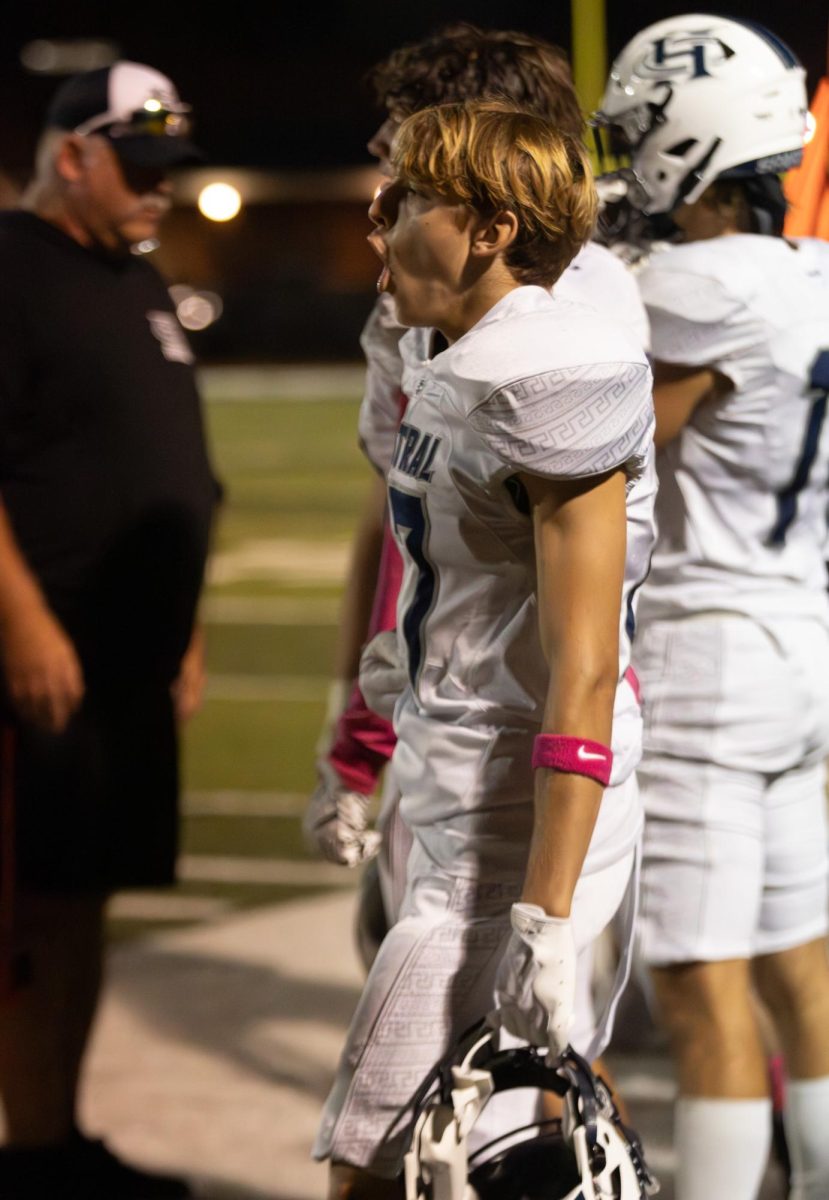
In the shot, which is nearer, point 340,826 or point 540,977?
point 540,977

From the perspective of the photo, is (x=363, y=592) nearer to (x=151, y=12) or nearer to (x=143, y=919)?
(x=143, y=919)

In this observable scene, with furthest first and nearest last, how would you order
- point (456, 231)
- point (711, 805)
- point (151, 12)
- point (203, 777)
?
point (151, 12), point (203, 777), point (711, 805), point (456, 231)

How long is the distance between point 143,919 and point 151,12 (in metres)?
28.9

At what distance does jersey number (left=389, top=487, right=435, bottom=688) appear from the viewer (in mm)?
1979

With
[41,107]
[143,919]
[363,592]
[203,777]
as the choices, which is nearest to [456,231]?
[363,592]

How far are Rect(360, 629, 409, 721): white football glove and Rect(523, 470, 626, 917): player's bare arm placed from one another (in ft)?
1.34

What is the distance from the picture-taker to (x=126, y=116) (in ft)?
10.9

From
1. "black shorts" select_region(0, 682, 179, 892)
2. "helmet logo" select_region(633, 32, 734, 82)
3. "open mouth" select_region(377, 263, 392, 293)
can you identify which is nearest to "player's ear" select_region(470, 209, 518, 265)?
"open mouth" select_region(377, 263, 392, 293)

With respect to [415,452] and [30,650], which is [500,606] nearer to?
[415,452]

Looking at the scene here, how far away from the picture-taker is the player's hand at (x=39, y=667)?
3.00 meters

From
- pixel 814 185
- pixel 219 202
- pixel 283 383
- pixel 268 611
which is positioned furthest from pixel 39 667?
pixel 219 202

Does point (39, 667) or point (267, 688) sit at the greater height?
point (39, 667)

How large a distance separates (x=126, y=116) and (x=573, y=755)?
2039 millimetres

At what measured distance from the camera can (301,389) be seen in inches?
1079
